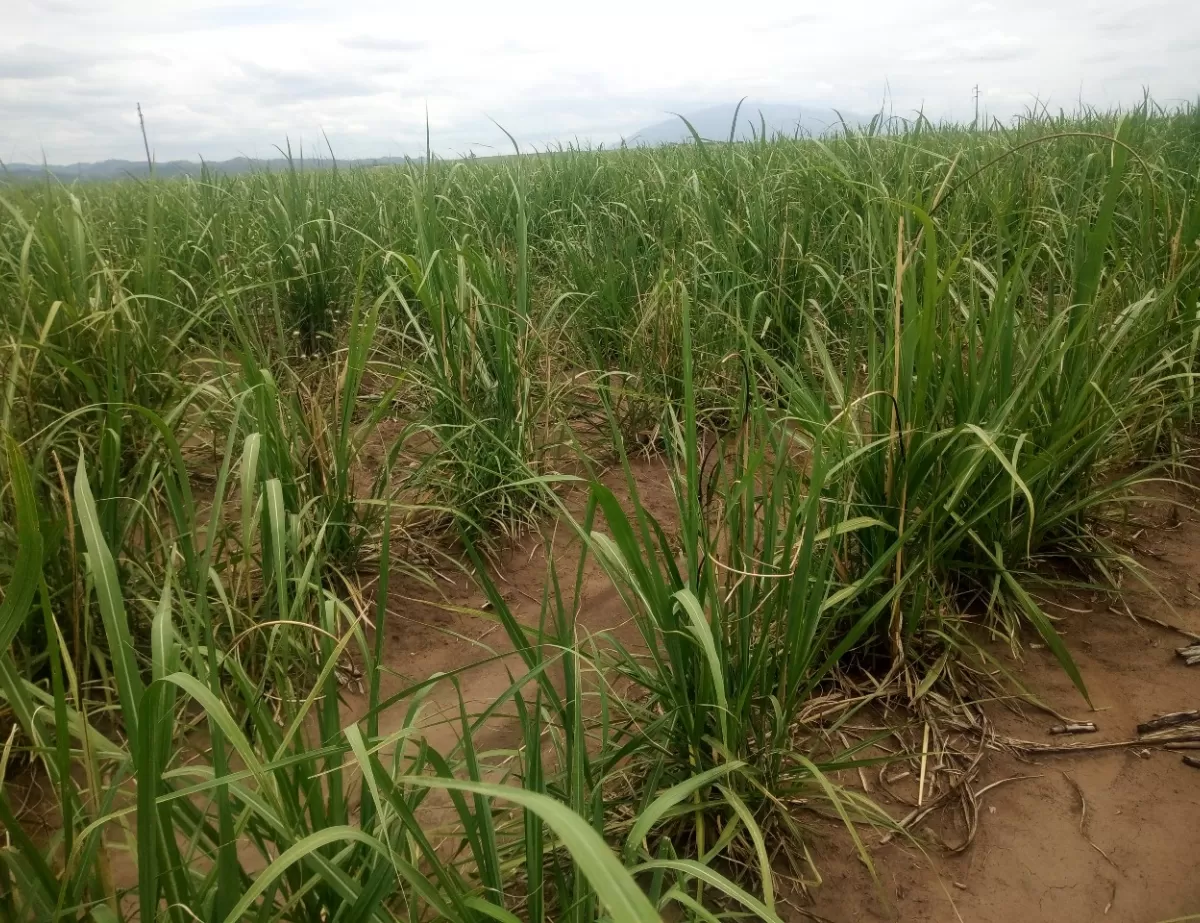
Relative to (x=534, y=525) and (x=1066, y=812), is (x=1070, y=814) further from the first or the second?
(x=534, y=525)

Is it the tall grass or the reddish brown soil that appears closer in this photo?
the tall grass

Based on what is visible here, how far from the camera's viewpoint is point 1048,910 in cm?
100

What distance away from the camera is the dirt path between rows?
101 cm

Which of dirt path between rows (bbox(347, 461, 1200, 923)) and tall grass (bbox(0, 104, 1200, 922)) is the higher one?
tall grass (bbox(0, 104, 1200, 922))

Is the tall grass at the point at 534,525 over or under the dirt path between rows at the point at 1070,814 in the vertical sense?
over

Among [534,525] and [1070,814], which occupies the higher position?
[534,525]

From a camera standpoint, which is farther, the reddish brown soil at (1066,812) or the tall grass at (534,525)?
the reddish brown soil at (1066,812)

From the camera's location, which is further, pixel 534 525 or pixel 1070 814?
pixel 534 525

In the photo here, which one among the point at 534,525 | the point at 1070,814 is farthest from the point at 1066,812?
the point at 534,525

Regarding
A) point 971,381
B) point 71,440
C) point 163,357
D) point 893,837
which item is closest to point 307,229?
point 163,357

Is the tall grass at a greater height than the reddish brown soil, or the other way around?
the tall grass

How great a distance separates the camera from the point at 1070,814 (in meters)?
1.11

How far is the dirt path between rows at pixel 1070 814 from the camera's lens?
3.32 ft

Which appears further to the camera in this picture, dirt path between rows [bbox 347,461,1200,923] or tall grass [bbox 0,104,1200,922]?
dirt path between rows [bbox 347,461,1200,923]
